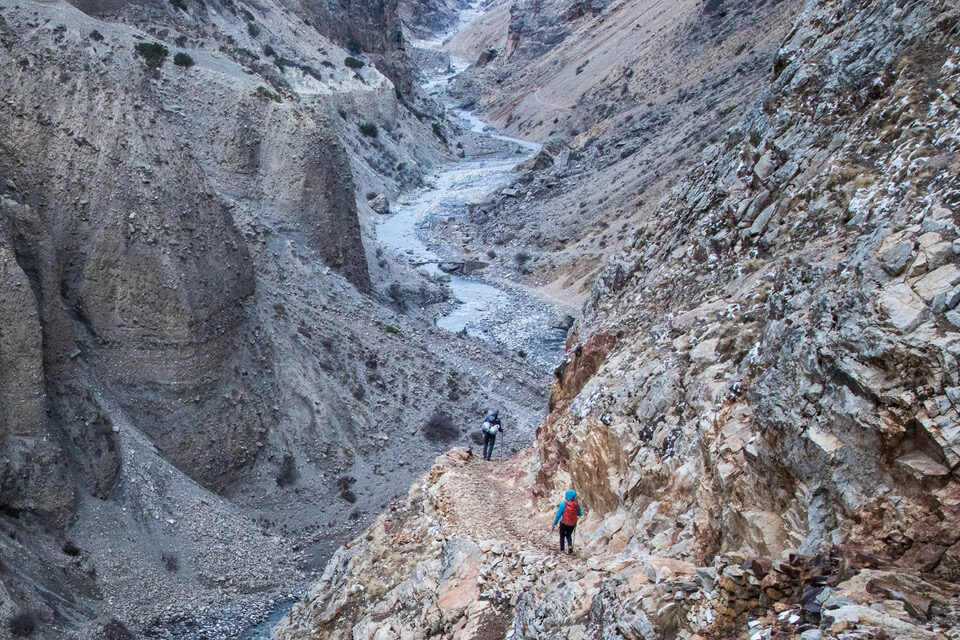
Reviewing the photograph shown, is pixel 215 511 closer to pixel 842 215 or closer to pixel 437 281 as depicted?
pixel 842 215

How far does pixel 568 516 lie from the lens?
13.2 metres

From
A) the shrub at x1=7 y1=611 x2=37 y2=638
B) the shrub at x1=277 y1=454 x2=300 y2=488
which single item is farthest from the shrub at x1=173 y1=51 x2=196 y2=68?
the shrub at x1=7 y1=611 x2=37 y2=638

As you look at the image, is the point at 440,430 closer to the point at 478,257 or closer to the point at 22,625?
the point at 22,625

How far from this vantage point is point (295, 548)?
26438mm

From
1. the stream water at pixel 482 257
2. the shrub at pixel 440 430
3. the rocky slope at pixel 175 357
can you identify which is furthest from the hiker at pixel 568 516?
the shrub at pixel 440 430

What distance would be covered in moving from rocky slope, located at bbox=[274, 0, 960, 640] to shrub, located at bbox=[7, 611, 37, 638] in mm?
6629

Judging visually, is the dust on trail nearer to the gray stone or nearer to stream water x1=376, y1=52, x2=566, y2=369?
the gray stone

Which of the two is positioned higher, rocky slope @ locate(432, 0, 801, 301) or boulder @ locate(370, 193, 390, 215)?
rocky slope @ locate(432, 0, 801, 301)

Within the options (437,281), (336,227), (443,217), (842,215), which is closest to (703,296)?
(842,215)

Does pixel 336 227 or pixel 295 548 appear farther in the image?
pixel 336 227

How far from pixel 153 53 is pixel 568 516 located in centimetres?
2938

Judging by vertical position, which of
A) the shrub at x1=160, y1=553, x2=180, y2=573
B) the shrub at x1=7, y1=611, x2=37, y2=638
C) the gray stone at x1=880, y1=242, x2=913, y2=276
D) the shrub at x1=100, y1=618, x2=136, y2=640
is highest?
the gray stone at x1=880, y1=242, x2=913, y2=276

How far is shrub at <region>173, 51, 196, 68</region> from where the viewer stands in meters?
36.0

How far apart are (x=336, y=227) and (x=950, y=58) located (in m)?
29.3
